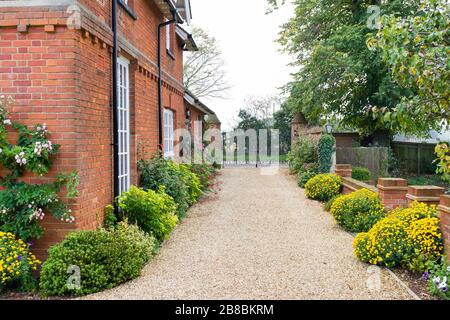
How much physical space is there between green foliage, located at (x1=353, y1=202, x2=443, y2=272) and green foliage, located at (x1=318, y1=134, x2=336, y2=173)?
8.59m

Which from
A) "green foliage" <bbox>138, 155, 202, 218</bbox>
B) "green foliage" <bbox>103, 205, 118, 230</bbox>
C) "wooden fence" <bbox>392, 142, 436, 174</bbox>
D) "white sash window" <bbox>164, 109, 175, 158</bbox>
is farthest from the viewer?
"wooden fence" <bbox>392, 142, 436, 174</bbox>

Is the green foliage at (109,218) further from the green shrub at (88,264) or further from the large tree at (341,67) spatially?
the large tree at (341,67)

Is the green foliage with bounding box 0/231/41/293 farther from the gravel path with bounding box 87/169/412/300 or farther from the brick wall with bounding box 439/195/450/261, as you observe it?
the brick wall with bounding box 439/195/450/261

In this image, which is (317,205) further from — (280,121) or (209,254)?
(280,121)

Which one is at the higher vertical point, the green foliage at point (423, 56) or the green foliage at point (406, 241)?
the green foliage at point (423, 56)

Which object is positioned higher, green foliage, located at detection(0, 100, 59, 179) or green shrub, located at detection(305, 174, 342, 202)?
green foliage, located at detection(0, 100, 59, 179)

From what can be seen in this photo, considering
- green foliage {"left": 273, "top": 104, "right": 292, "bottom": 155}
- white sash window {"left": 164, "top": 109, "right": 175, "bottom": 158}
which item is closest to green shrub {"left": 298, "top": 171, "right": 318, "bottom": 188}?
white sash window {"left": 164, "top": 109, "right": 175, "bottom": 158}

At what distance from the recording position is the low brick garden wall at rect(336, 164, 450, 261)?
541 cm

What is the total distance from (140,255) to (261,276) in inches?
71.0

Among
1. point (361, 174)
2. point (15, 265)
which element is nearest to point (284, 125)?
point (361, 174)

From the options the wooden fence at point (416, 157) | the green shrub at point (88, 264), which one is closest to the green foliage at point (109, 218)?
the green shrub at point (88, 264)

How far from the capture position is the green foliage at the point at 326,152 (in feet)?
48.8

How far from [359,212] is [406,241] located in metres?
2.63

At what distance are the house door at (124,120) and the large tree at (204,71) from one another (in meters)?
27.0
